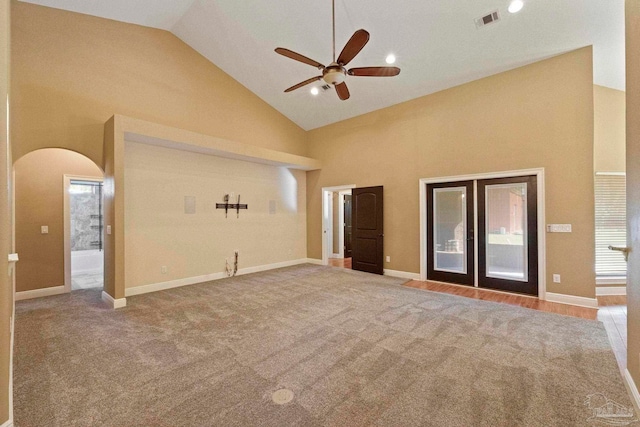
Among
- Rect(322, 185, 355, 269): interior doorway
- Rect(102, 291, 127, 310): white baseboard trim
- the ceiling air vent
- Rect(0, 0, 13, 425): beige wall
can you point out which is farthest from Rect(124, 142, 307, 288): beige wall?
the ceiling air vent

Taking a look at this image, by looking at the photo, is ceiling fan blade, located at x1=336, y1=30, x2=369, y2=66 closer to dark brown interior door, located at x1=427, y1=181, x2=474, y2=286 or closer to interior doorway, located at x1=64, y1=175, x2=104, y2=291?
dark brown interior door, located at x1=427, y1=181, x2=474, y2=286

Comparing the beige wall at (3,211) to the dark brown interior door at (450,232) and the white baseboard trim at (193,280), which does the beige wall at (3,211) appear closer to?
the white baseboard trim at (193,280)

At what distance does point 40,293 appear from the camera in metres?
4.68

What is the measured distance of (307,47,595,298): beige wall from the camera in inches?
161

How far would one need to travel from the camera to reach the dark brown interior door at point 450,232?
17.0ft

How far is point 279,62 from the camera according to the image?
5344 mm

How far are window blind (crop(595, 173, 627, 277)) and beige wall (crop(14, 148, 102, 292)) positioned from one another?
380 inches

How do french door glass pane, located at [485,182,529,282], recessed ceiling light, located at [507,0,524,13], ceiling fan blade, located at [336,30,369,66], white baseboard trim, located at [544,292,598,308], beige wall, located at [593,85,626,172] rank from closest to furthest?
ceiling fan blade, located at [336,30,369,66] → recessed ceiling light, located at [507,0,524,13] → white baseboard trim, located at [544,292,598,308] → french door glass pane, located at [485,182,529,282] → beige wall, located at [593,85,626,172]

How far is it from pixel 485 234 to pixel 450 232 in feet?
2.09

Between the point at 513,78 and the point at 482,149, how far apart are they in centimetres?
122

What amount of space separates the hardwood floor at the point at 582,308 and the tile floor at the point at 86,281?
249 inches

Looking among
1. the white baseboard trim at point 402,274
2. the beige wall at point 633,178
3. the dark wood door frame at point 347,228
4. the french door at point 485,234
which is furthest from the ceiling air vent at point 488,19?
the dark wood door frame at point 347,228

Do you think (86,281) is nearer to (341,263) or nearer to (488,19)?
(341,263)

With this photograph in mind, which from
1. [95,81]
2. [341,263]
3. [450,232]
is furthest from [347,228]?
[95,81]
